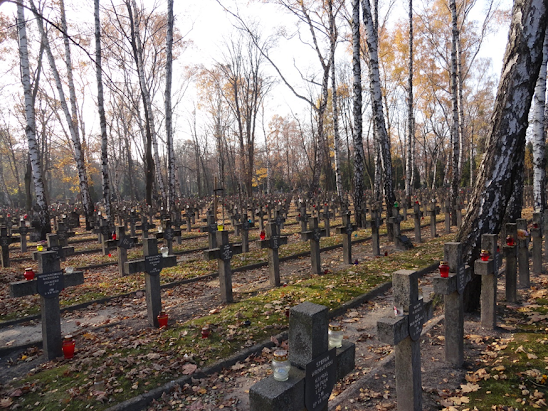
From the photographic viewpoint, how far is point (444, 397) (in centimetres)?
348

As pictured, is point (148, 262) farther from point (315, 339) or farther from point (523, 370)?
point (523, 370)

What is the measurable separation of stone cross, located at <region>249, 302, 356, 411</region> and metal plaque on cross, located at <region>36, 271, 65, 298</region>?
13.6 feet

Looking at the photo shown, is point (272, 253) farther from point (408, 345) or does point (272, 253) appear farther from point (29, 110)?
point (29, 110)

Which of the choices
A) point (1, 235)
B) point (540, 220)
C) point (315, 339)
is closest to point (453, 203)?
point (540, 220)

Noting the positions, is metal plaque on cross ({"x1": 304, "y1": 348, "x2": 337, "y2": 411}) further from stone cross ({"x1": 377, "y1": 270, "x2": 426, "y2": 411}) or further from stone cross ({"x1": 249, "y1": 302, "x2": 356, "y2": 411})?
stone cross ({"x1": 377, "y1": 270, "x2": 426, "y2": 411})

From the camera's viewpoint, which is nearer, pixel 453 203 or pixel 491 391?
pixel 491 391

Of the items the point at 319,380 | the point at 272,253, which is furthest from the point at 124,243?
the point at 319,380

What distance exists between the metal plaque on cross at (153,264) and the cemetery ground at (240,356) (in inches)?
35.3

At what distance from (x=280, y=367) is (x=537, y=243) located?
800 cm

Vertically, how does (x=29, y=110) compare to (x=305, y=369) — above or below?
above

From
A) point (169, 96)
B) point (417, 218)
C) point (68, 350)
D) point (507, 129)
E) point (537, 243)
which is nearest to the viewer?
point (68, 350)

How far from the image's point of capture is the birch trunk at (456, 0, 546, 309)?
15.9ft

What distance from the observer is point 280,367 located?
1990 millimetres

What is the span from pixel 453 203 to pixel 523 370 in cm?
1280
